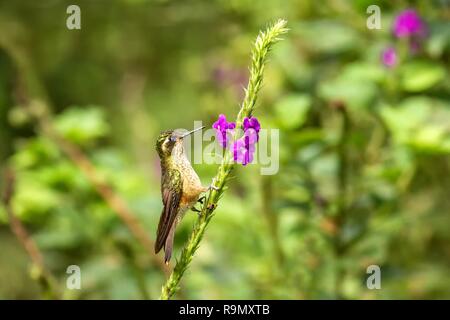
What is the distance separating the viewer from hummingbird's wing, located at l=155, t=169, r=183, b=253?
3.76ft

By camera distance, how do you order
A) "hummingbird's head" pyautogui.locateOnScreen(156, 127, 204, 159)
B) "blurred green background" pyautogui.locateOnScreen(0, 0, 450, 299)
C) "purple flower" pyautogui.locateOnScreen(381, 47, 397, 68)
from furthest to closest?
"purple flower" pyautogui.locateOnScreen(381, 47, 397, 68) < "blurred green background" pyautogui.locateOnScreen(0, 0, 450, 299) < "hummingbird's head" pyautogui.locateOnScreen(156, 127, 204, 159)

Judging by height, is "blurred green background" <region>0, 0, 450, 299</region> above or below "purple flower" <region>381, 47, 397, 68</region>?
below

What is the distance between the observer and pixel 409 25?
258cm

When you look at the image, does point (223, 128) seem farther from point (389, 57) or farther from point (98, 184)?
point (389, 57)

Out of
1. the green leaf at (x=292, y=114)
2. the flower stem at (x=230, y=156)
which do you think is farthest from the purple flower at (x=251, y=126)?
the green leaf at (x=292, y=114)

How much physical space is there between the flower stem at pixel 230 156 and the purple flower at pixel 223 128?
0.02 metres

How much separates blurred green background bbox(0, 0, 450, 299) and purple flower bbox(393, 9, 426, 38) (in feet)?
0.17

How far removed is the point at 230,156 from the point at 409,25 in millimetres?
1646

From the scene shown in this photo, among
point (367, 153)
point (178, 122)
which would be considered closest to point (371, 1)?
point (367, 153)

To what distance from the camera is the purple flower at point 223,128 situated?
1.17 meters

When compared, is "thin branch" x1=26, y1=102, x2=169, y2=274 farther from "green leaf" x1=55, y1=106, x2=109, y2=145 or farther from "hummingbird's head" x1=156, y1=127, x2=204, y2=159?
"hummingbird's head" x1=156, y1=127, x2=204, y2=159

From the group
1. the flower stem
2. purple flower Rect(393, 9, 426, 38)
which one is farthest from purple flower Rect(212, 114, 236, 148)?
purple flower Rect(393, 9, 426, 38)

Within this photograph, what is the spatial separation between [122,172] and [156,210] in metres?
0.47

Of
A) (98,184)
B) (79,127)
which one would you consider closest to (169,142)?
(98,184)
